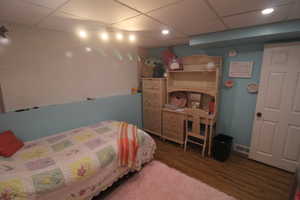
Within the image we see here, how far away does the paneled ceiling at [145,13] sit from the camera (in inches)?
52.8

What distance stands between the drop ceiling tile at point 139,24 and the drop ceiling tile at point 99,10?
12cm

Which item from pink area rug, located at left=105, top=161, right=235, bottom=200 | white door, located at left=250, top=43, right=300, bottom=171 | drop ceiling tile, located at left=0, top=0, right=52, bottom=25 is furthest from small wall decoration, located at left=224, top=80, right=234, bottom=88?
drop ceiling tile, located at left=0, top=0, right=52, bottom=25

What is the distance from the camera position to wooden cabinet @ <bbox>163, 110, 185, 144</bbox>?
3.05m

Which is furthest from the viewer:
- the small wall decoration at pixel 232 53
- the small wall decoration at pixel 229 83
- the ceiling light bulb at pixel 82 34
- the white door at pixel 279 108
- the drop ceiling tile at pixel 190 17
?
the small wall decoration at pixel 229 83

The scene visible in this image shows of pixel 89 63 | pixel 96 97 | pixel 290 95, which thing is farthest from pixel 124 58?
pixel 290 95

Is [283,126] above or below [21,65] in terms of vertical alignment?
below

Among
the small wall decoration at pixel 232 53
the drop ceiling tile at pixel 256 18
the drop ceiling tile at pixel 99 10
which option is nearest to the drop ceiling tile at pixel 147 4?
the drop ceiling tile at pixel 99 10

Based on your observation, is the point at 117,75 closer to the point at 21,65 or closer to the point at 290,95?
the point at 21,65

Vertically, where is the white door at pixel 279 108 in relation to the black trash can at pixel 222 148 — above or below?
above

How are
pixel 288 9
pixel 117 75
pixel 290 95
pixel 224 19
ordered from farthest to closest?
pixel 117 75 → pixel 290 95 → pixel 224 19 → pixel 288 9

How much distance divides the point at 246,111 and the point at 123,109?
8.66 feet

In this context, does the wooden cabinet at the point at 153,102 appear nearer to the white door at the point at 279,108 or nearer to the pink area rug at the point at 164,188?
the pink area rug at the point at 164,188

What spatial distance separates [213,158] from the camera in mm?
2660

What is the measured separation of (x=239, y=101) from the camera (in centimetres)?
270
